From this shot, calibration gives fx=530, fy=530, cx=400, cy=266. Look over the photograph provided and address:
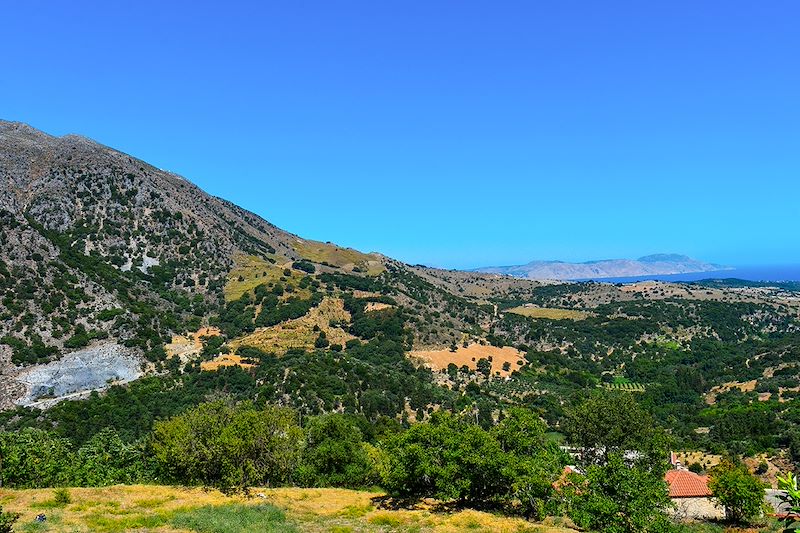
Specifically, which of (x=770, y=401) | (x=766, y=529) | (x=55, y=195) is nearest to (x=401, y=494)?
(x=766, y=529)

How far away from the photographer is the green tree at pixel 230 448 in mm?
46250

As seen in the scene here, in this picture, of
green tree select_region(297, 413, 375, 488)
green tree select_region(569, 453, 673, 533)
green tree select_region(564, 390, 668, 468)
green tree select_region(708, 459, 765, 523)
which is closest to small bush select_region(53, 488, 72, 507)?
green tree select_region(297, 413, 375, 488)

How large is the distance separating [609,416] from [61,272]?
409 ft

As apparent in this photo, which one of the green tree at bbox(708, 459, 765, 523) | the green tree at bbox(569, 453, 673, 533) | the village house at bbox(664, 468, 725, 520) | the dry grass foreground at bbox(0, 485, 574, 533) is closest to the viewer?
the green tree at bbox(569, 453, 673, 533)

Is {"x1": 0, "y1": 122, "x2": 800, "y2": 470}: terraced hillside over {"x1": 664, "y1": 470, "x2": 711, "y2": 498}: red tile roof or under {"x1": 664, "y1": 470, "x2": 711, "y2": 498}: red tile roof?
over

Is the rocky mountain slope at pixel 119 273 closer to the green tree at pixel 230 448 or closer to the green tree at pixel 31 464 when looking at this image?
the green tree at pixel 31 464

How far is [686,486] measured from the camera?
59469mm

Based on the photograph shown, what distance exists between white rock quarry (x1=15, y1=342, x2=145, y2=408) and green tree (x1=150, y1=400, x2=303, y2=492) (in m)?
56.2

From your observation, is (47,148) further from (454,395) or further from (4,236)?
(454,395)

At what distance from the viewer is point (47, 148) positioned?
17900 cm

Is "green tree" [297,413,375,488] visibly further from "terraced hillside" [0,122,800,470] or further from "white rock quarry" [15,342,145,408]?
"white rock quarry" [15,342,145,408]

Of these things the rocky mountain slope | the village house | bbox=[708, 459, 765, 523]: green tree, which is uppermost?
the rocky mountain slope

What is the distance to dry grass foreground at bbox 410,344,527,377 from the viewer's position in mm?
131875

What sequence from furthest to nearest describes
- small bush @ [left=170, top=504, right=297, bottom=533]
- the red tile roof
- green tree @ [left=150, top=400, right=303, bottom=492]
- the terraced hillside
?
the terraced hillside, the red tile roof, green tree @ [left=150, top=400, right=303, bottom=492], small bush @ [left=170, top=504, right=297, bottom=533]
